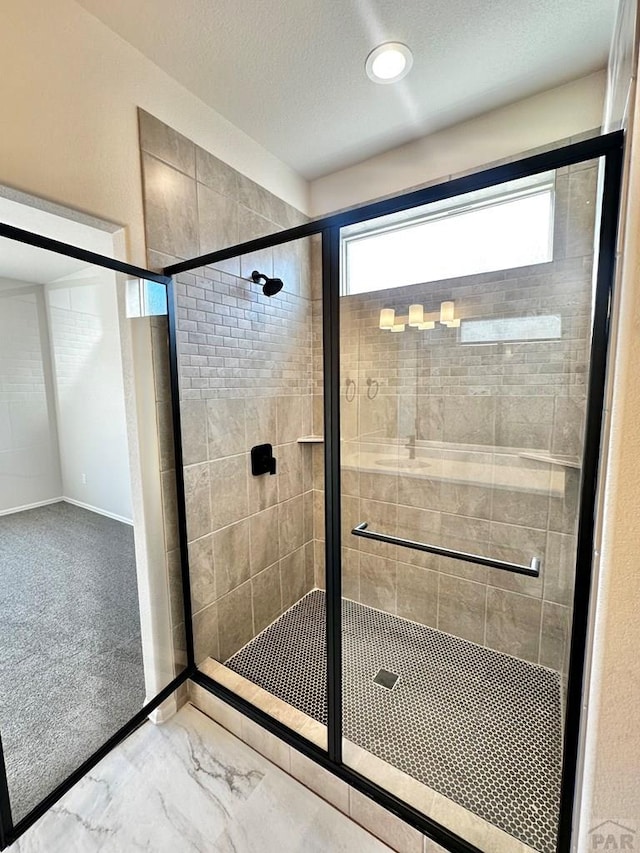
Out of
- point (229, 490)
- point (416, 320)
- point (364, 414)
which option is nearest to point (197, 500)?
point (229, 490)

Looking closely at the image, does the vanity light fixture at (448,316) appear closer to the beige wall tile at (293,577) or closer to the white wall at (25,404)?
the beige wall tile at (293,577)

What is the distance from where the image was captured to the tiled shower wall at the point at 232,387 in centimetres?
160

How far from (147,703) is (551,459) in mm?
2216

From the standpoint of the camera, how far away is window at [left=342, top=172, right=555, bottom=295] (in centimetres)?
178

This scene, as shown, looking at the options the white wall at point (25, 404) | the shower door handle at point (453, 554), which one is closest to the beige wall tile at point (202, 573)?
the white wall at point (25, 404)

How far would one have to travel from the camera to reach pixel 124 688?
1659 mm

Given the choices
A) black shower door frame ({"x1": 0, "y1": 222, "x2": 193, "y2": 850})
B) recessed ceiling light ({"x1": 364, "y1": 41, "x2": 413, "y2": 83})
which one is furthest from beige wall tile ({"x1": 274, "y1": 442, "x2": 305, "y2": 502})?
recessed ceiling light ({"x1": 364, "y1": 41, "x2": 413, "y2": 83})

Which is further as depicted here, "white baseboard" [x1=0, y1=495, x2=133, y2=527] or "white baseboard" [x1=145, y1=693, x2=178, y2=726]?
"white baseboard" [x1=145, y1=693, x2=178, y2=726]

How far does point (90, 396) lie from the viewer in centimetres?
165

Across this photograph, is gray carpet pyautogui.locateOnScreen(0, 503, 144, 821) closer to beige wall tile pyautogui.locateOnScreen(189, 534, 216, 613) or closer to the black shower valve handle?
beige wall tile pyautogui.locateOnScreen(189, 534, 216, 613)

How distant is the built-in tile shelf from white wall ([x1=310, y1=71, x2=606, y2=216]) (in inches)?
58.5

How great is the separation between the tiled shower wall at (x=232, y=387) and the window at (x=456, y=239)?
0.42 metres

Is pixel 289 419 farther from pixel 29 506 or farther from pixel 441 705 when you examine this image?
pixel 441 705

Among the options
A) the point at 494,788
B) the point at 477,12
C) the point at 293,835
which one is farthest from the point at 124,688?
the point at 477,12
